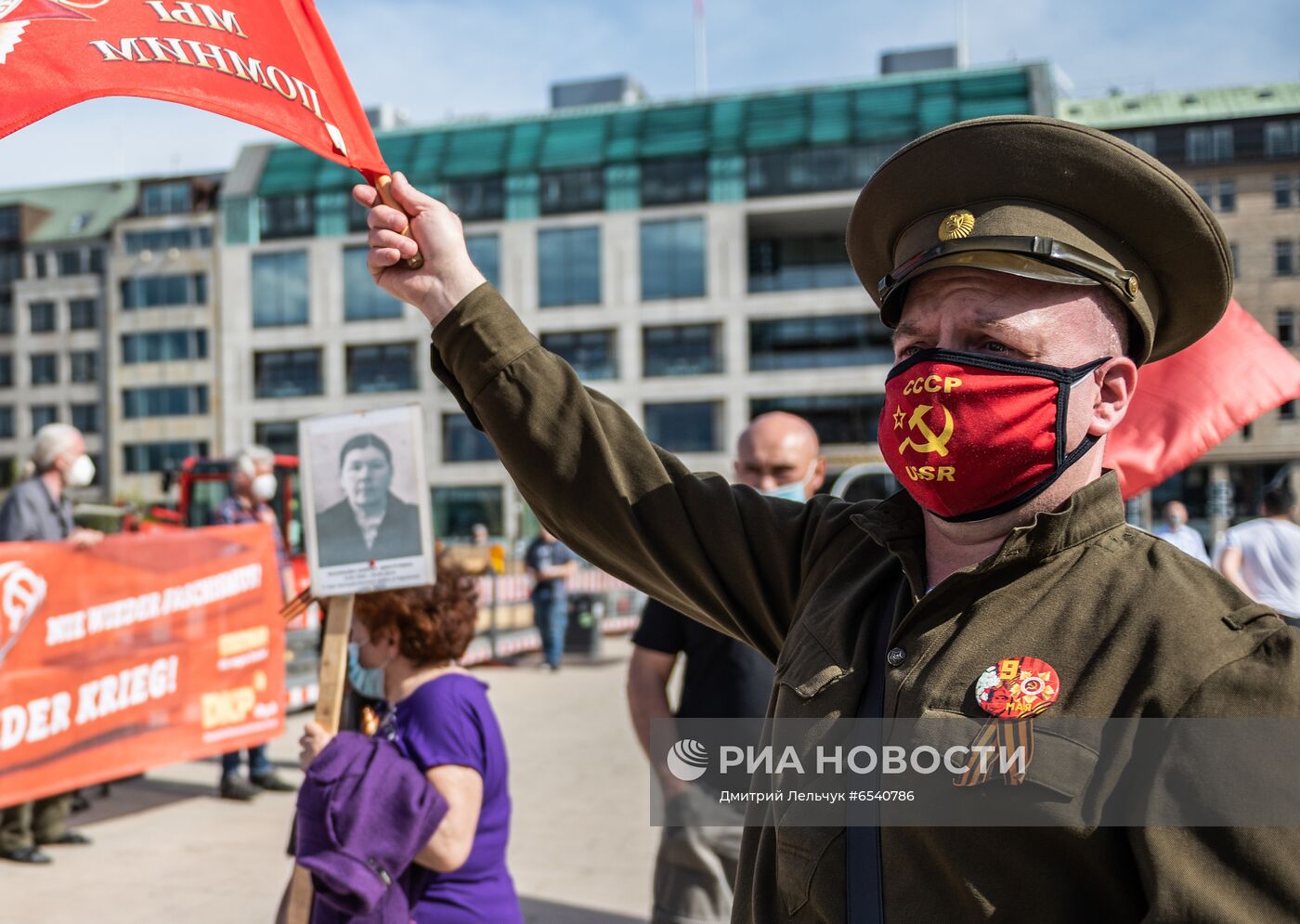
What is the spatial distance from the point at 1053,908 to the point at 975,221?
2.91 feet

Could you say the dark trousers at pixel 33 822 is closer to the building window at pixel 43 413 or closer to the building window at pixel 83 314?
the building window at pixel 83 314

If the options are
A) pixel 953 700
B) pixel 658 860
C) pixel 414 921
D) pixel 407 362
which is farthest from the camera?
pixel 407 362

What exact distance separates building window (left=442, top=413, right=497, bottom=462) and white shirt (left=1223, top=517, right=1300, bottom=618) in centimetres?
4441

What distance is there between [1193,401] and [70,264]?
69990 millimetres

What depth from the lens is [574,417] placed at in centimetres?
191

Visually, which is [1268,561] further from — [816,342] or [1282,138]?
[1282,138]

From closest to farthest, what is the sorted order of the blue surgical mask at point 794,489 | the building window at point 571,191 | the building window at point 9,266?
the blue surgical mask at point 794,489 → the building window at point 571,191 → the building window at point 9,266

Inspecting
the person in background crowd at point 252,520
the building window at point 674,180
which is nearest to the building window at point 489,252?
the building window at point 674,180

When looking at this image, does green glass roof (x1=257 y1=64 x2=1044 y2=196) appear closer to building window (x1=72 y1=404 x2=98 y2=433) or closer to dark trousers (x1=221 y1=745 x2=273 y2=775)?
building window (x1=72 y1=404 x2=98 y2=433)

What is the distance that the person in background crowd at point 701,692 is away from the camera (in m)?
3.52

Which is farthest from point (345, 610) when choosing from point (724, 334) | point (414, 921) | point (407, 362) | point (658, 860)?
point (407, 362)

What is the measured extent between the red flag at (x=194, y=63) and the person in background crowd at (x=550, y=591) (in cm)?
1207

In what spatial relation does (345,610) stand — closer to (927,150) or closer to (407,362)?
(927,150)

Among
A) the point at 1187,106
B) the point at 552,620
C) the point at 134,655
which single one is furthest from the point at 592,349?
the point at 134,655
